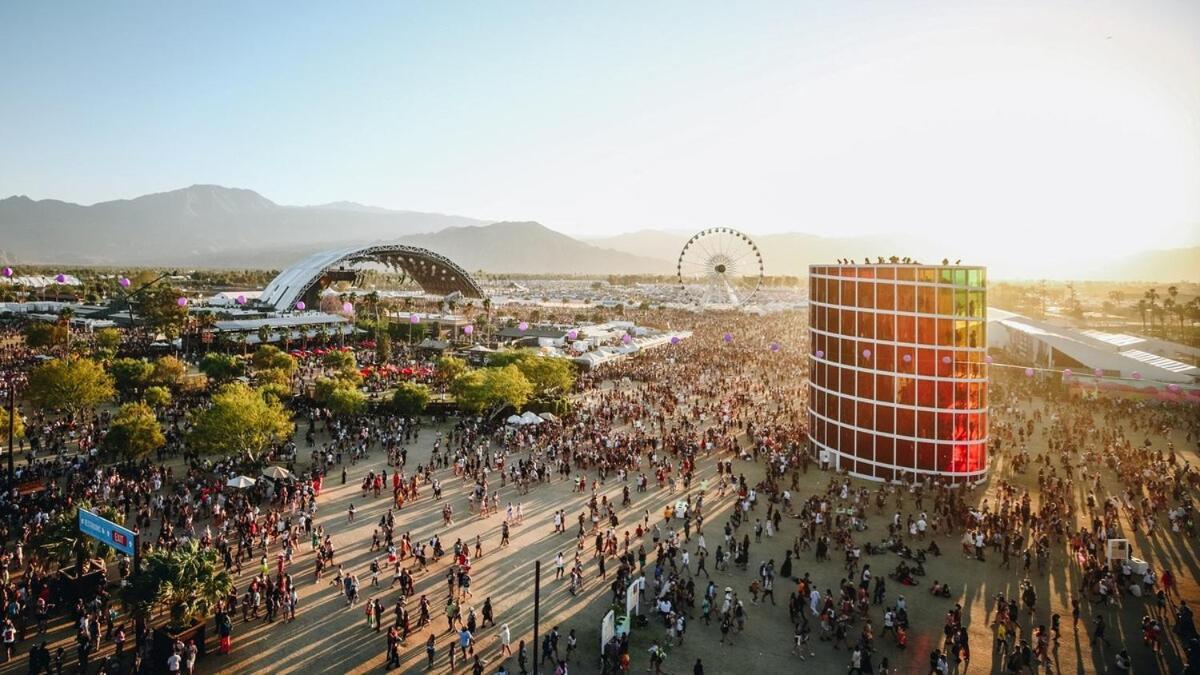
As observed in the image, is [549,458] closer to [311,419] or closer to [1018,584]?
[311,419]

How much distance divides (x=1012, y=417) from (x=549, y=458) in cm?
2597

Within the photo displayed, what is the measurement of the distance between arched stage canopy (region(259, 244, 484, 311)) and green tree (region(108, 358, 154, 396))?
43.7m

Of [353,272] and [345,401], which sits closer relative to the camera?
[345,401]

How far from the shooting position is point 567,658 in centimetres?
1412

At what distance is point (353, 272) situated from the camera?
9950 cm

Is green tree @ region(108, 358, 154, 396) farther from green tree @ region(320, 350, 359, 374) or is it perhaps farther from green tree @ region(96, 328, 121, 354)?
green tree @ region(96, 328, 121, 354)

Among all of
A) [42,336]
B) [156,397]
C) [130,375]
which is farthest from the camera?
[42,336]

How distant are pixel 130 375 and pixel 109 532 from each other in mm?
28673

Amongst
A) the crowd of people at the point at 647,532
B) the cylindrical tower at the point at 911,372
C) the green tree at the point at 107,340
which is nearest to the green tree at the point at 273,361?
the crowd of people at the point at 647,532

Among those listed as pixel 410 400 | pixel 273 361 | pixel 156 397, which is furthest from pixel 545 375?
pixel 156 397

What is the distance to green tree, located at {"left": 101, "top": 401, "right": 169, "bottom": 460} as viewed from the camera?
24781 millimetres

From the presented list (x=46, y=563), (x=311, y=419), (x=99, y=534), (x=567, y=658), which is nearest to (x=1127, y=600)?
(x=567, y=658)

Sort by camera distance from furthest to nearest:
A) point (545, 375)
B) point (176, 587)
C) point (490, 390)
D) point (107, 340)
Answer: point (107, 340)
point (545, 375)
point (490, 390)
point (176, 587)

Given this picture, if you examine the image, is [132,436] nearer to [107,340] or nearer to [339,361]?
[339,361]
